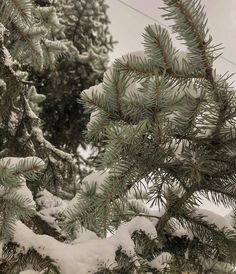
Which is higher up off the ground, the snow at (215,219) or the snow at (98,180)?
the snow at (215,219)

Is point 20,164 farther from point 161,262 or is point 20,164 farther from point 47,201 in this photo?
point 47,201

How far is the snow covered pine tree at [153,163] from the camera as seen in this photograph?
0.81 metres

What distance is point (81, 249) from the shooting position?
0.99 m

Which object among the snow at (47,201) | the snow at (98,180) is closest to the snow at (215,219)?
the snow at (98,180)

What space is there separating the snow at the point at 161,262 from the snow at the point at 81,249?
0.17 feet

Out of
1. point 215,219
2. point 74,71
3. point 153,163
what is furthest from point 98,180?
point 74,71

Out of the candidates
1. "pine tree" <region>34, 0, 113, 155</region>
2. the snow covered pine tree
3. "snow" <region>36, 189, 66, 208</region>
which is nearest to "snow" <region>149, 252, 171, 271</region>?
the snow covered pine tree

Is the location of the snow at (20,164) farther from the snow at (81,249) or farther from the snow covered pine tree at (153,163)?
the snow at (81,249)

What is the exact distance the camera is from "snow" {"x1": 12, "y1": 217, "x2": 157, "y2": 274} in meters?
0.96

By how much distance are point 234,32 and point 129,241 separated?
240 cm

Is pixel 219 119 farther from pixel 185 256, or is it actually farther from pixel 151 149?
pixel 185 256

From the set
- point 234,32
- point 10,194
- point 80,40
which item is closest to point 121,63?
point 10,194

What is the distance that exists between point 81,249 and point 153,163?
Answer: 0.27 meters

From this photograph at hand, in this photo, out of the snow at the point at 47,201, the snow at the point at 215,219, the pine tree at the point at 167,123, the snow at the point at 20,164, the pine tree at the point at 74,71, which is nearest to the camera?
the pine tree at the point at 167,123
